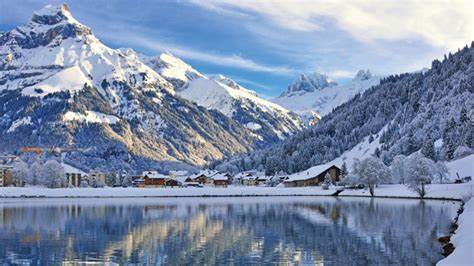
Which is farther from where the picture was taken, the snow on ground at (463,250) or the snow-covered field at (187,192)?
the snow-covered field at (187,192)

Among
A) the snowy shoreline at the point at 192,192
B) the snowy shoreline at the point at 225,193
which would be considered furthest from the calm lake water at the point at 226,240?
the snowy shoreline at the point at 192,192

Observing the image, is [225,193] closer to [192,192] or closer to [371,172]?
[192,192]

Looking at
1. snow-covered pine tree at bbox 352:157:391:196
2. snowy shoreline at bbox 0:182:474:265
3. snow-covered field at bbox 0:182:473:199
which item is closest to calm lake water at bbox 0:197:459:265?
snowy shoreline at bbox 0:182:474:265

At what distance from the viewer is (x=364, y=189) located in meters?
150

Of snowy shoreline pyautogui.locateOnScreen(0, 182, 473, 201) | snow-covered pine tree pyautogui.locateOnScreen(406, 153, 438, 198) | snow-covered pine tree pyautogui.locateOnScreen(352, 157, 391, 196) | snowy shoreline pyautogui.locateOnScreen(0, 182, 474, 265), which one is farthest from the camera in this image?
snowy shoreline pyautogui.locateOnScreen(0, 182, 473, 201)

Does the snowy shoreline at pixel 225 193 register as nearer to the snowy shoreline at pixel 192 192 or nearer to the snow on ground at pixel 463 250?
the snowy shoreline at pixel 192 192

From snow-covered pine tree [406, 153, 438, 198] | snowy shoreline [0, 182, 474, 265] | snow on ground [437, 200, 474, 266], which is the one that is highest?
snow-covered pine tree [406, 153, 438, 198]

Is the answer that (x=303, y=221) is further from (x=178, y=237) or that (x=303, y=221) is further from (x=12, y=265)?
(x=12, y=265)

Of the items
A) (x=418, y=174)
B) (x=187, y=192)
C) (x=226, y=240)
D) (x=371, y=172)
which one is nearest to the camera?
(x=226, y=240)

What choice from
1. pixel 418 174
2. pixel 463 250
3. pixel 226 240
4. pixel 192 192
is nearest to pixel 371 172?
pixel 418 174

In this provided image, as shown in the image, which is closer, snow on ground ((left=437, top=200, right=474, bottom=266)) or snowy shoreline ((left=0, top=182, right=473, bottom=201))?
snow on ground ((left=437, top=200, right=474, bottom=266))

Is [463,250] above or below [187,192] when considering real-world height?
below

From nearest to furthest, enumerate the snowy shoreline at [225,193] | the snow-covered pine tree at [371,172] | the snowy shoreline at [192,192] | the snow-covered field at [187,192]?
the snowy shoreline at [225,193]
the snow-covered pine tree at [371,172]
the snowy shoreline at [192,192]
the snow-covered field at [187,192]

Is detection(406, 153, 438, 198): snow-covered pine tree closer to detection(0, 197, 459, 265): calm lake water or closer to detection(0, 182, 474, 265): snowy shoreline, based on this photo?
detection(0, 182, 474, 265): snowy shoreline
